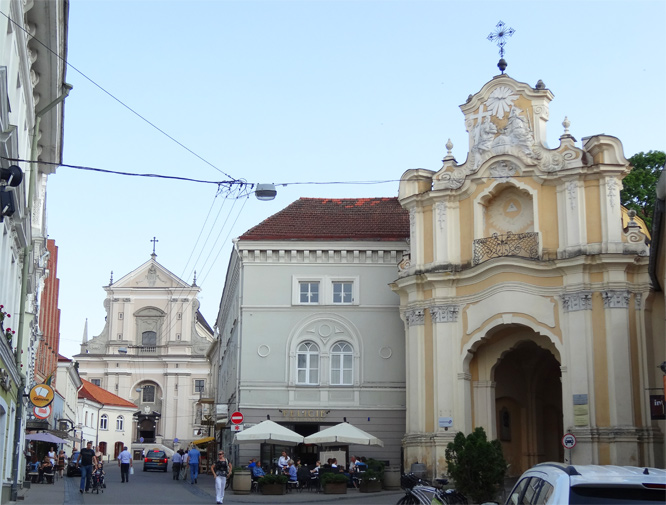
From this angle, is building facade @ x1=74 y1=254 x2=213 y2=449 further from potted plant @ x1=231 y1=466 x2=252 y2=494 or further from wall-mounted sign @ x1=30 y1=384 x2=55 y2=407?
wall-mounted sign @ x1=30 y1=384 x2=55 y2=407

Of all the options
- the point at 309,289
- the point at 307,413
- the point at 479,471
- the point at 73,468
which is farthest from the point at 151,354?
the point at 479,471

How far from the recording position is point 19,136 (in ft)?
69.6

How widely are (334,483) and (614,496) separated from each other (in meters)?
24.5

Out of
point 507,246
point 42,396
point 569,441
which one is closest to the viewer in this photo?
point 42,396

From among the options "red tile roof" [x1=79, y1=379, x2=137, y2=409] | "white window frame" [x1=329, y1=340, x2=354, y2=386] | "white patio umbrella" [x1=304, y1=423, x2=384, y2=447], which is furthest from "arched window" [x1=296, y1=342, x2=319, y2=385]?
"red tile roof" [x1=79, y1=379, x2=137, y2=409]

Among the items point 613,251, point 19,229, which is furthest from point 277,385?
point 19,229

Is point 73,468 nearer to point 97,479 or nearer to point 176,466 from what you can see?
point 176,466

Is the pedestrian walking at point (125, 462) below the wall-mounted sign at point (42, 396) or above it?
below

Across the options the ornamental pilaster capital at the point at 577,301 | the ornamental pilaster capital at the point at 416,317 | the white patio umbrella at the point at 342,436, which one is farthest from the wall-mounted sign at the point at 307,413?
the ornamental pilaster capital at the point at 577,301

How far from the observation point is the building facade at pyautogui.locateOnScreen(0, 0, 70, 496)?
16344mm

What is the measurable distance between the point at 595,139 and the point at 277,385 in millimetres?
16564

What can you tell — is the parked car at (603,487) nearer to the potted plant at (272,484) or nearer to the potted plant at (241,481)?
the potted plant at (272,484)

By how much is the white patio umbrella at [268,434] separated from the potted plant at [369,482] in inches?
157

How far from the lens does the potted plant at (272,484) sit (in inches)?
1204
